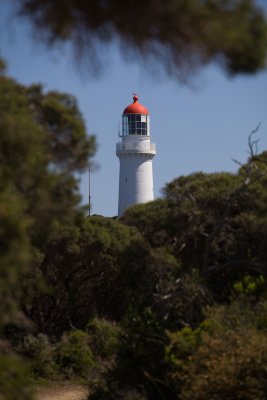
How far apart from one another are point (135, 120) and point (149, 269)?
28.9 meters

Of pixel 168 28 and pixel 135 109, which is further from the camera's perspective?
pixel 135 109

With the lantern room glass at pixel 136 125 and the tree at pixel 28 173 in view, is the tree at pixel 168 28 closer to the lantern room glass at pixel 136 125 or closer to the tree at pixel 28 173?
the tree at pixel 28 173

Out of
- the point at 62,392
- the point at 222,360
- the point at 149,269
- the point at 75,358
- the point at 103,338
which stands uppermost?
the point at 149,269

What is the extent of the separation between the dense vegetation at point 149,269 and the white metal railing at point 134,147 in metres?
21.0

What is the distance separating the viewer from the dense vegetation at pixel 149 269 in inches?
382

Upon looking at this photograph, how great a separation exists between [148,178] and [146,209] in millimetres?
26886

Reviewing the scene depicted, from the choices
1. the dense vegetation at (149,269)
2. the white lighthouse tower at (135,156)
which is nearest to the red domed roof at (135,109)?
the white lighthouse tower at (135,156)

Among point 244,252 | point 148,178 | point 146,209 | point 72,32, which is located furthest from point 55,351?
point 148,178

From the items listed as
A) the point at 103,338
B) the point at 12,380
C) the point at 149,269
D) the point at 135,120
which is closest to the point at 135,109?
the point at 135,120

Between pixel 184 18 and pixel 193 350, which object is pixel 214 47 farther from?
pixel 193 350

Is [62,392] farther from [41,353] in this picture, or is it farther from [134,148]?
[134,148]

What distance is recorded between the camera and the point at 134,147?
4316 centimetres

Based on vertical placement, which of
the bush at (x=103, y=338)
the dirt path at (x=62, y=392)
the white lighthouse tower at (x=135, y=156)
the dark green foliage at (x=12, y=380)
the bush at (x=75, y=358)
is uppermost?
the white lighthouse tower at (x=135, y=156)

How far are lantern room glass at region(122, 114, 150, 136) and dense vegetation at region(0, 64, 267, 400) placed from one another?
21474 mm
